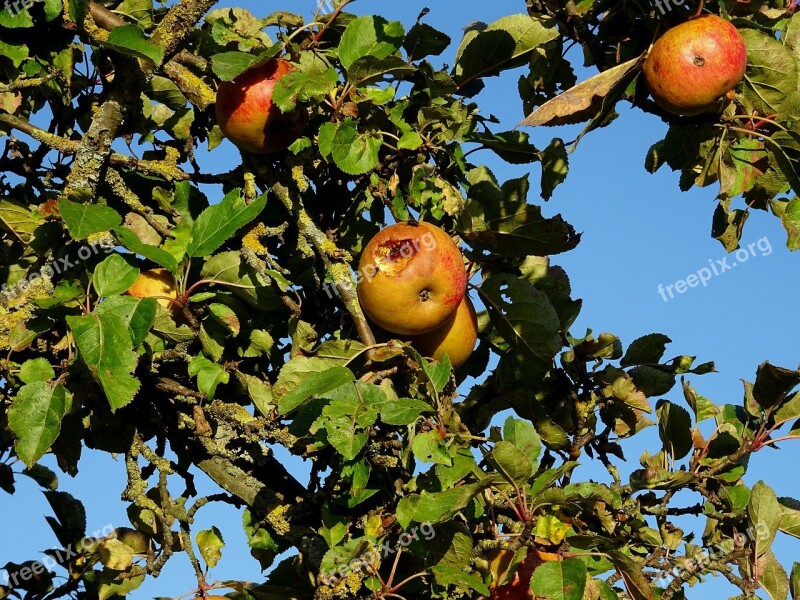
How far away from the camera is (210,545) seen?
263 centimetres

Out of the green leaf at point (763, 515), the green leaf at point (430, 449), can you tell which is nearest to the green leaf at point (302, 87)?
the green leaf at point (430, 449)

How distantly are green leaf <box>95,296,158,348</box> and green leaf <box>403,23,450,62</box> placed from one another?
1.04m

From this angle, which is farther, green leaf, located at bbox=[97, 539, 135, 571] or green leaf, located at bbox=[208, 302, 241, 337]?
green leaf, located at bbox=[97, 539, 135, 571]

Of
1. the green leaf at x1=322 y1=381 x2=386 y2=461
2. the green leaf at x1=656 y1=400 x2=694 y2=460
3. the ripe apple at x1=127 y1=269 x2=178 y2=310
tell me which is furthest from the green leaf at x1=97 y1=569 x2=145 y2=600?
the green leaf at x1=656 y1=400 x2=694 y2=460

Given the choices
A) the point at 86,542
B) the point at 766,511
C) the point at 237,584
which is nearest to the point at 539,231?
the point at 766,511

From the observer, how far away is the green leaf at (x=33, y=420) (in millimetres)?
2266

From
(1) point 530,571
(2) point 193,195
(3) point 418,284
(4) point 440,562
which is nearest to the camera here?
(4) point 440,562

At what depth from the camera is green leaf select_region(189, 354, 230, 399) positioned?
96.6 inches

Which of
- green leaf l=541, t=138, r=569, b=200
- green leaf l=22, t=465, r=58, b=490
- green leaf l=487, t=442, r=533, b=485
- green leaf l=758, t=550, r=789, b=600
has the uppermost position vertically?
green leaf l=541, t=138, r=569, b=200

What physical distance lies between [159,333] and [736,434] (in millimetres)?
1721

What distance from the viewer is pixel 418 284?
2.41 metres

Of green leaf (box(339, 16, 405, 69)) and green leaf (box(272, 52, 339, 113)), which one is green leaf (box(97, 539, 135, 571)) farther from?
green leaf (box(339, 16, 405, 69))

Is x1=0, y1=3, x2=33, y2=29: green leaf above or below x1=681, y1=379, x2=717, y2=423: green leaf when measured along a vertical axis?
above

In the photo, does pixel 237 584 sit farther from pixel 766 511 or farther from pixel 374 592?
pixel 766 511
